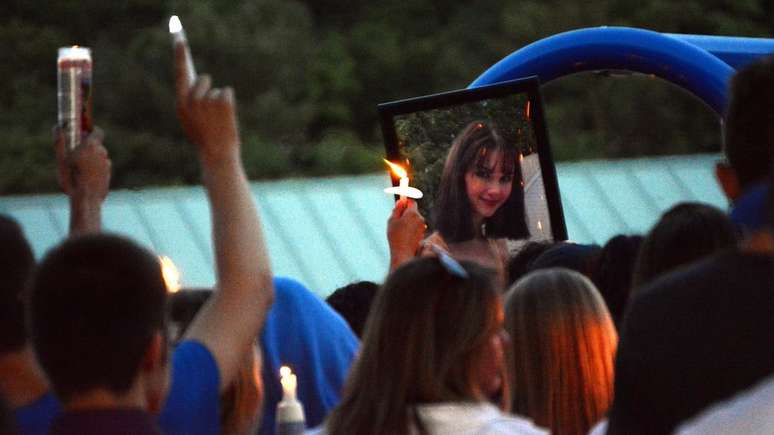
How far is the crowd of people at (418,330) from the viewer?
8.05 ft

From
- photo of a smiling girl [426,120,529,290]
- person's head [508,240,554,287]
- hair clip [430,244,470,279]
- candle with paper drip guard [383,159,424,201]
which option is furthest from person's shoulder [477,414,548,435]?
photo of a smiling girl [426,120,529,290]

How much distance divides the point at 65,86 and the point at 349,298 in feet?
4.58

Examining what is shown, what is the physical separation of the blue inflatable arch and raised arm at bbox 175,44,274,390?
328 centimetres

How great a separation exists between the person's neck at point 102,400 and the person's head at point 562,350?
125 cm

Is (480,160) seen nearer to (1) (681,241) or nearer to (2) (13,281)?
(1) (681,241)

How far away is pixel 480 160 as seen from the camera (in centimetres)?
507

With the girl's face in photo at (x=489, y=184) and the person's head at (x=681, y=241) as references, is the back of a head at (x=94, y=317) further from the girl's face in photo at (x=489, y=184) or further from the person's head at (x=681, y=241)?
the girl's face in photo at (x=489, y=184)

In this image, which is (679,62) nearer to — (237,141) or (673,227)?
(673,227)

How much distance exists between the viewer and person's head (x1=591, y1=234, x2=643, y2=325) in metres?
4.07

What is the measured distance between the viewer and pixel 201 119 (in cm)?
278

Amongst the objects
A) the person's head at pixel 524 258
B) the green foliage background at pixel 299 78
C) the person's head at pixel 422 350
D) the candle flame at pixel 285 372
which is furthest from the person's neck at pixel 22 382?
the green foliage background at pixel 299 78

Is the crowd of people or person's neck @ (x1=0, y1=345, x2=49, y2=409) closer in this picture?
the crowd of people

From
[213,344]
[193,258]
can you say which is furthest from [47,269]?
Answer: [193,258]

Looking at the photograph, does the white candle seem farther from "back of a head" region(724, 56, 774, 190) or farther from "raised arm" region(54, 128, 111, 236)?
"back of a head" region(724, 56, 774, 190)
